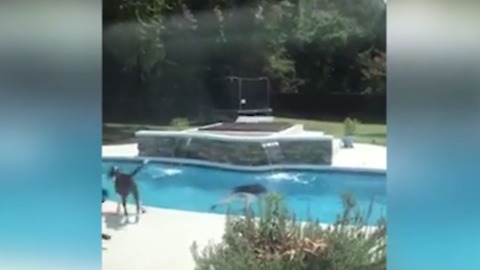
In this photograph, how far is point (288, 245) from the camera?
2.06 meters

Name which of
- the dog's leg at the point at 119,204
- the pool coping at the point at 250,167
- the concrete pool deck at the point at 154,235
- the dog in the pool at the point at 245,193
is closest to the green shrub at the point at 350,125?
the pool coping at the point at 250,167

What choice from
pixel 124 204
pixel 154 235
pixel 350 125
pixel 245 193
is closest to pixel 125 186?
pixel 124 204

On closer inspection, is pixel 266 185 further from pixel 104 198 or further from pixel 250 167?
pixel 104 198

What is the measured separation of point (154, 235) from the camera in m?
2.10

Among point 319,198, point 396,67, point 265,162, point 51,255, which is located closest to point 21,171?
point 51,255

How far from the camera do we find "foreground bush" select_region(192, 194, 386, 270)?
203 cm

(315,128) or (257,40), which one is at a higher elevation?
(257,40)

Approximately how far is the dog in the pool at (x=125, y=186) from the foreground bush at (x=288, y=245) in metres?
0.25

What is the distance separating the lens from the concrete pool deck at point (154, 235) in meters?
2.08

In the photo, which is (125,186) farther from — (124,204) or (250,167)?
(250,167)

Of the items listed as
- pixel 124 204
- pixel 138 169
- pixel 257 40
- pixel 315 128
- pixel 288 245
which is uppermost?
pixel 257 40

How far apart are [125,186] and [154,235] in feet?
0.62

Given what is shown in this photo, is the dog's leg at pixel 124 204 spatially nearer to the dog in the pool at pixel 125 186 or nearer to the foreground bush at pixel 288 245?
the dog in the pool at pixel 125 186

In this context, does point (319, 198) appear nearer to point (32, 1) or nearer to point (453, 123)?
point (453, 123)
